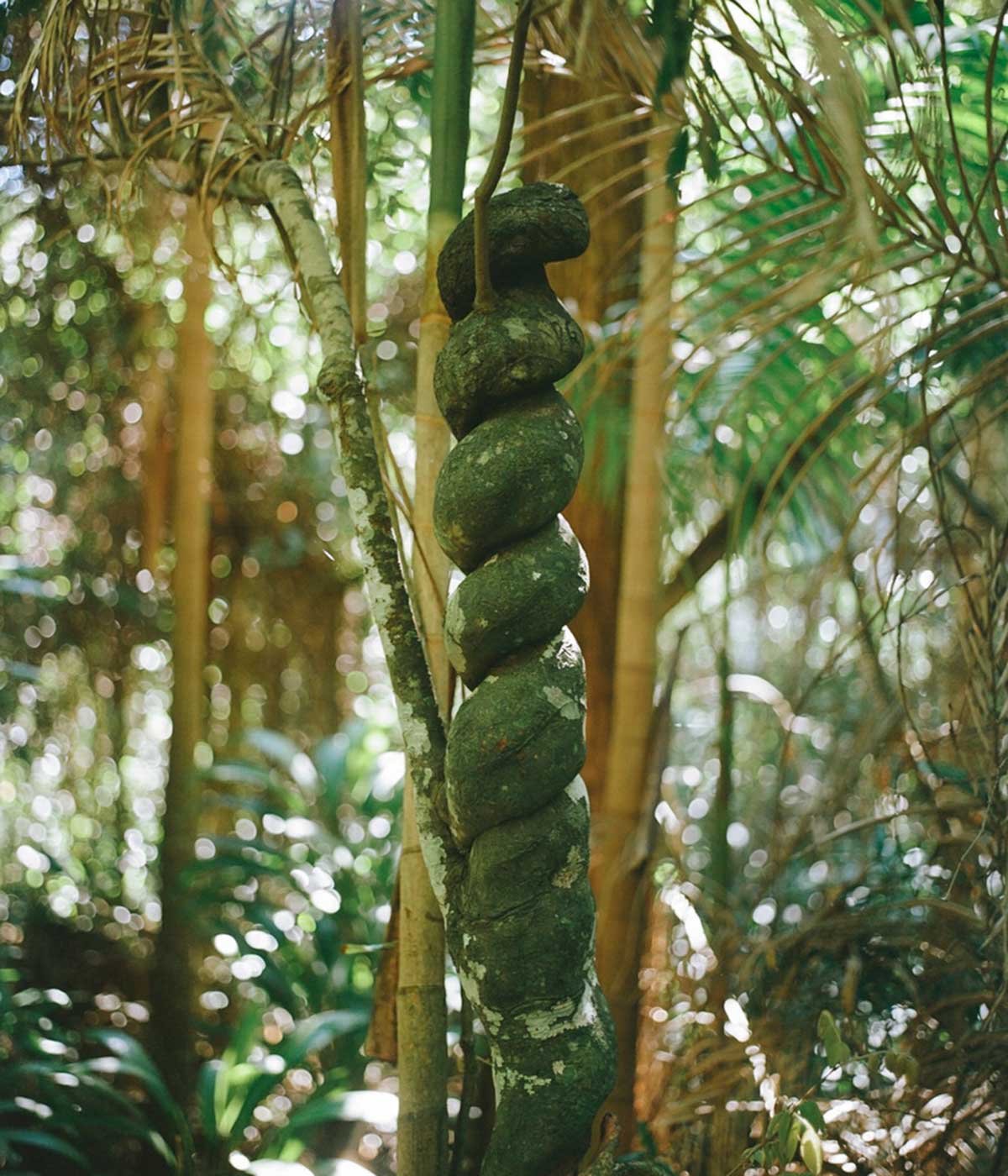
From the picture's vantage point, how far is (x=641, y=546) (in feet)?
4.15

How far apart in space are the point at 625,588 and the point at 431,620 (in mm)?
371

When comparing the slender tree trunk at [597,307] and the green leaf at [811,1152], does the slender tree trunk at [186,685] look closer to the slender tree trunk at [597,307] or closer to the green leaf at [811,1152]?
the slender tree trunk at [597,307]

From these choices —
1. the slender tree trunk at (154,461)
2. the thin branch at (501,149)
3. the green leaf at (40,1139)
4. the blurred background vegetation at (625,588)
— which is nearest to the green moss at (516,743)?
the thin branch at (501,149)

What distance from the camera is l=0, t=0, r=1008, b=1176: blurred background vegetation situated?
113cm

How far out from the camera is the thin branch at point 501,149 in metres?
0.68

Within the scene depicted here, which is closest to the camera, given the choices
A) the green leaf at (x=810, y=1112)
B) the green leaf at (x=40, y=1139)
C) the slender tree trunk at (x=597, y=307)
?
the green leaf at (x=810, y=1112)

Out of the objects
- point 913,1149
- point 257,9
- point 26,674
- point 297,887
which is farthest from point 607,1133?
point 26,674

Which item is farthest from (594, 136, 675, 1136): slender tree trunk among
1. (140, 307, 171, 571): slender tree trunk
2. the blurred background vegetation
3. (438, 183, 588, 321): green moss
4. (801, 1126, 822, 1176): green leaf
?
(140, 307, 171, 571): slender tree trunk

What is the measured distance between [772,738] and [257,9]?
98.7 inches

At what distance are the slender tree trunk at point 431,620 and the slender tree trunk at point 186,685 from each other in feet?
3.98

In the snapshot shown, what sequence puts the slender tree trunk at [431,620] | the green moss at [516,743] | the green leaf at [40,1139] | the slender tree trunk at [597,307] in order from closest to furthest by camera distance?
the green moss at [516,743], the slender tree trunk at [431,620], the slender tree trunk at [597,307], the green leaf at [40,1139]

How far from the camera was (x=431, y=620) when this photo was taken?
0.94m

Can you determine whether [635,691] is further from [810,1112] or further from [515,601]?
[515,601]

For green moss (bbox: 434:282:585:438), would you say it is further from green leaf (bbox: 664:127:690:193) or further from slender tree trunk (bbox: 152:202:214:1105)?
slender tree trunk (bbox: 152:202:214:1105)
